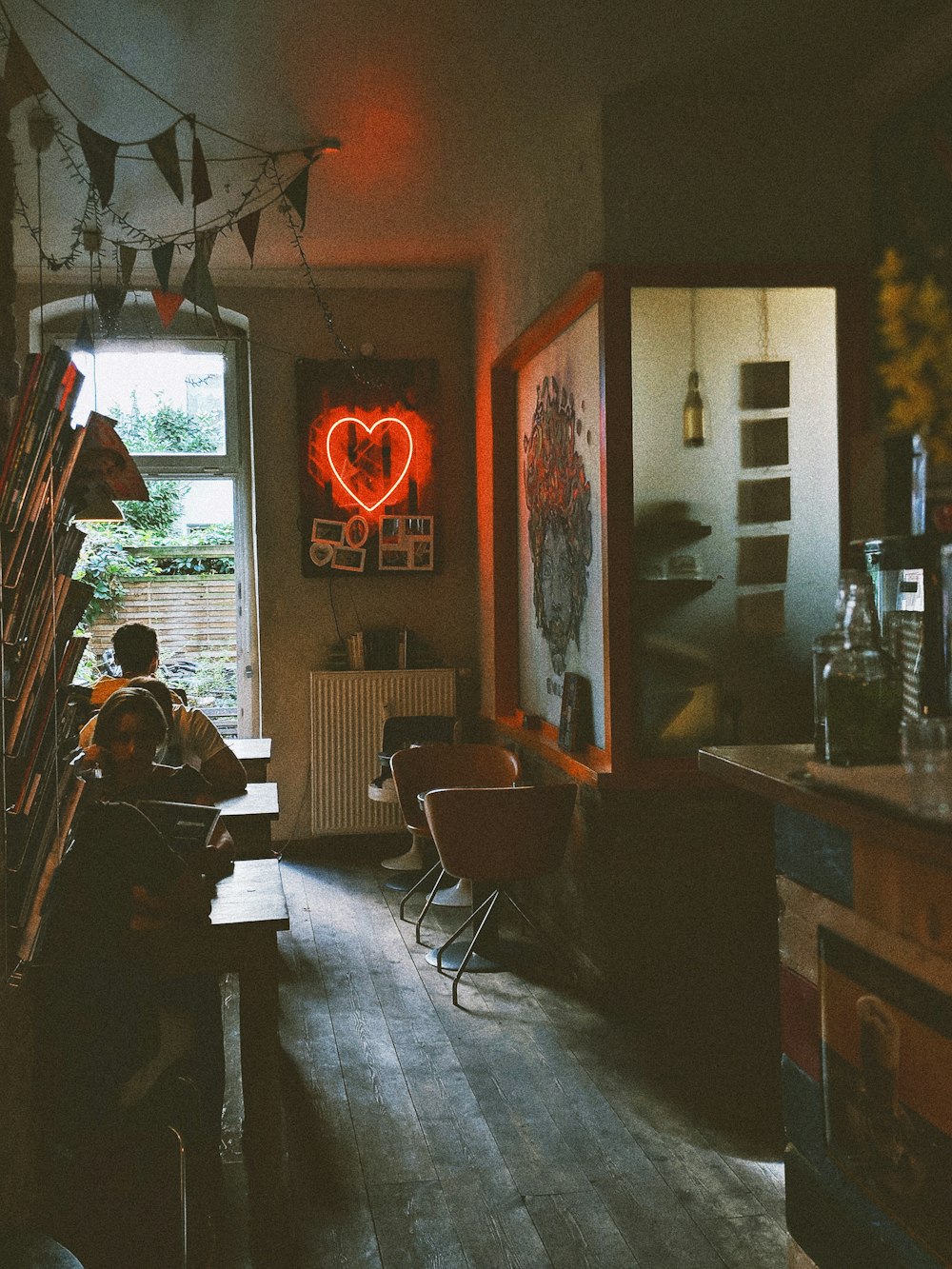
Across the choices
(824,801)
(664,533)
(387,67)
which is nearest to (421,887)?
(664,533)

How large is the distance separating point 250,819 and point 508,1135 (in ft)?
4.25

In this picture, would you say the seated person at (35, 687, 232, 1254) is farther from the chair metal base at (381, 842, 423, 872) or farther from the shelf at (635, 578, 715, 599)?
the chair metal base at (381, 842, 423, 872)

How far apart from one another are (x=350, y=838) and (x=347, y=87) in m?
4.30

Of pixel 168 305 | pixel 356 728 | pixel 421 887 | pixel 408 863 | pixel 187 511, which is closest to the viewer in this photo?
pixel 168 305

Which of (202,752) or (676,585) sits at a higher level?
(676,585)

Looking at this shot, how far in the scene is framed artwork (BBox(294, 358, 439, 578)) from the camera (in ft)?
22.7

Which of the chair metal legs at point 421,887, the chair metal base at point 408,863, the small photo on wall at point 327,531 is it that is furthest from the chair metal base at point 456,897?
the small photo on wall at point 327,531

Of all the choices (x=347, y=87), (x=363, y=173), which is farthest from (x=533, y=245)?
(x=347, y=87)

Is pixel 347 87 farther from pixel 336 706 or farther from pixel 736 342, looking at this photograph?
pixel 336 706

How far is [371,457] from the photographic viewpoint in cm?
697

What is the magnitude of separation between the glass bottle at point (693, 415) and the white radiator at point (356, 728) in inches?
115

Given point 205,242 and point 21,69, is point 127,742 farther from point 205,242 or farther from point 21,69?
point 205,242

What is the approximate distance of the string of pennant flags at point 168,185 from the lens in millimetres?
3910

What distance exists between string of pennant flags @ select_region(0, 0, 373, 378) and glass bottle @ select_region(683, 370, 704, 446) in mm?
1744
